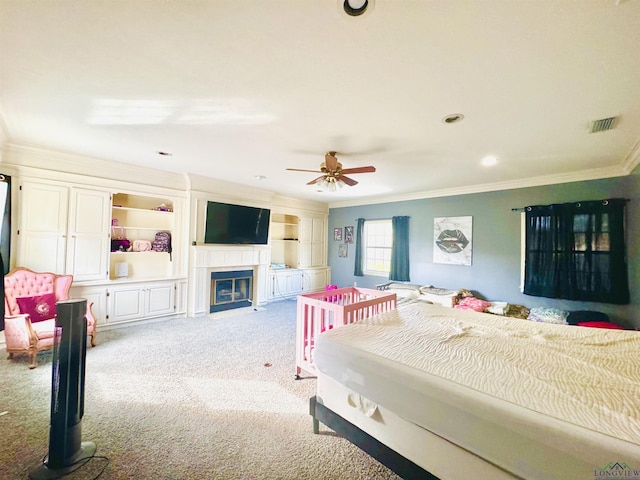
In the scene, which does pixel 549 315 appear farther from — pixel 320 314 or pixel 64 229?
pixel 64 229

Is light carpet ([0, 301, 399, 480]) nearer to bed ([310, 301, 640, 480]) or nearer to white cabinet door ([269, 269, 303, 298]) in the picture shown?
bed ([310, 301, 640, 480])

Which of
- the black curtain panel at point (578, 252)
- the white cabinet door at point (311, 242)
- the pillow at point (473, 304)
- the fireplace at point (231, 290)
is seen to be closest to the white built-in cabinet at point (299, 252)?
the white cabinet door at point (311, 242)

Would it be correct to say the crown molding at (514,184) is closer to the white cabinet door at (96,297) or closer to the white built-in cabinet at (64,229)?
the white built-in cabinet at (64,229)

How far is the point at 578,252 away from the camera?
3842 mm

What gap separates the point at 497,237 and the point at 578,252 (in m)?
1.05

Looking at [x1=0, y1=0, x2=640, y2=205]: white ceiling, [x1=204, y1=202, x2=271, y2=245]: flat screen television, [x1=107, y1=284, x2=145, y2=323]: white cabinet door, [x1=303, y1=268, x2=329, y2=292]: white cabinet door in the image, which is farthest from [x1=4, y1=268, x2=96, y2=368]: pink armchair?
[x1=303, y1=268, x2=329, y2=292]: white cabinet door

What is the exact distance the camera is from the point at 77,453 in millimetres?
1648

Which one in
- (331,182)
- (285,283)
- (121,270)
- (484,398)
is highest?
(331,182)

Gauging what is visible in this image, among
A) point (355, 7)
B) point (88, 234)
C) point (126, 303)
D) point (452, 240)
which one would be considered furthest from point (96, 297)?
point (452, 240)

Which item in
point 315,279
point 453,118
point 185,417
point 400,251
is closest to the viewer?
point 185,417

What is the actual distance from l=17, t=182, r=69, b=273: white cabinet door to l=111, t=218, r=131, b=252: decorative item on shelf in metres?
0.60

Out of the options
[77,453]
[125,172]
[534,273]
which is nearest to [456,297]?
[534,273]

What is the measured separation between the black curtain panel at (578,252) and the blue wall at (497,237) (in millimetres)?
129

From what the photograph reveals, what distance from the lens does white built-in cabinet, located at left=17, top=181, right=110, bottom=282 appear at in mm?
3402
